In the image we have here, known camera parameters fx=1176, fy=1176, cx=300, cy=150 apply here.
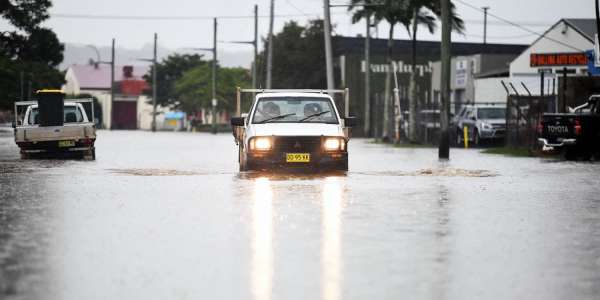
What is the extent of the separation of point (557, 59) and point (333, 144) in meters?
40.5

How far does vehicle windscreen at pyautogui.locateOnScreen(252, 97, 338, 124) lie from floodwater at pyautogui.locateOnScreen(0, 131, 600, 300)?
202 cm

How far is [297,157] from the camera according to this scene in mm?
22688

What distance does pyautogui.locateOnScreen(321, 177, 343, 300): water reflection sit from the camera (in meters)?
8.51

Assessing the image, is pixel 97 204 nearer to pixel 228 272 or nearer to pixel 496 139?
pixel 228 272

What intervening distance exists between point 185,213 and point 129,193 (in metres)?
3.76

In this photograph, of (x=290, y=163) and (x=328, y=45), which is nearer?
(x=290, y=163)

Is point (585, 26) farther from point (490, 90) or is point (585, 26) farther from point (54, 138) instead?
point (54, 138)

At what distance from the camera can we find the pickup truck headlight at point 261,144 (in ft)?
74.7

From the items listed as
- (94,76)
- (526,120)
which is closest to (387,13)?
(526,120)

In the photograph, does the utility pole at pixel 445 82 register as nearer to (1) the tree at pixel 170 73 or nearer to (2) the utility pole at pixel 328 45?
(2) the utility pole at pixel 328 45

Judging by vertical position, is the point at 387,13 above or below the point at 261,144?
above

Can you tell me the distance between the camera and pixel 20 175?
23.1m

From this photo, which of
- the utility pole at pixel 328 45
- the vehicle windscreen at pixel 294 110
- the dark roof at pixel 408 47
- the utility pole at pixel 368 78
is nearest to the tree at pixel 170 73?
the dark roof at pixel 408 47

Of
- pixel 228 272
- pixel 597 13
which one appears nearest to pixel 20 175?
pixel 228 272
